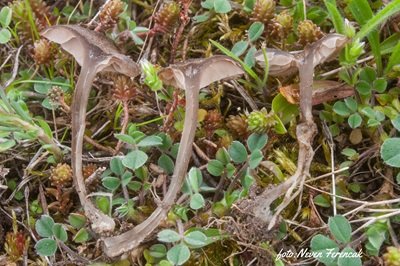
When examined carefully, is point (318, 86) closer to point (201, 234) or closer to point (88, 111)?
point (201, 234)

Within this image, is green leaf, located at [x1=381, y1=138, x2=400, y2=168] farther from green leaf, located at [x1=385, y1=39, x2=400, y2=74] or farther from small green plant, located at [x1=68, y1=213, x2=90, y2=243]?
small green plant, located at [x1=68, y1=213, x2=90, y2=243]

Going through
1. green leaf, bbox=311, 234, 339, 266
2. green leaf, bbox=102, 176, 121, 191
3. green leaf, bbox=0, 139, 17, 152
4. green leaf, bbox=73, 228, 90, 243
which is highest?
green leaf, bbox=0, 139, 17, 152

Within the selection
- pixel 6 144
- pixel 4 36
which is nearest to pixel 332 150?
pixel 6 144

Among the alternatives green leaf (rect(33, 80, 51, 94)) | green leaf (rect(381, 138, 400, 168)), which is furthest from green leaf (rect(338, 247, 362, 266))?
green leaf (rect(33, 80, 51, 94))

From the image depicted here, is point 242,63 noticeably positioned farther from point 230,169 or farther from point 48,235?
point 48,235

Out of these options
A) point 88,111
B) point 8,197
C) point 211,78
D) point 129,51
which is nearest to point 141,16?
point 129,51

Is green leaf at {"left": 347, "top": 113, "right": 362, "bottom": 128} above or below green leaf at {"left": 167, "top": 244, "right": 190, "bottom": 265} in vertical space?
above
